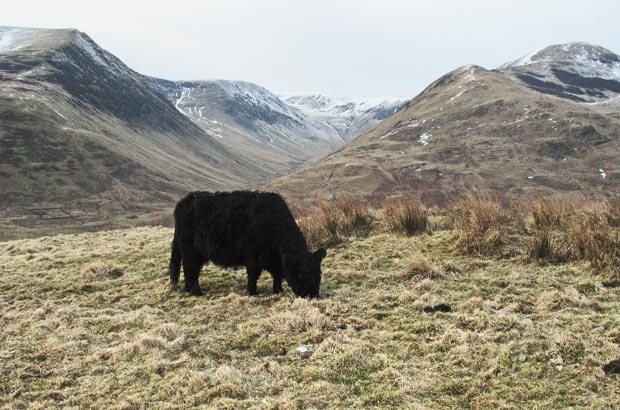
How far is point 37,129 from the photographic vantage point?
13362cm

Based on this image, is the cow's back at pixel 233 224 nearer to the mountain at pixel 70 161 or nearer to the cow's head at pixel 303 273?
the cow's head at pixel 303 273

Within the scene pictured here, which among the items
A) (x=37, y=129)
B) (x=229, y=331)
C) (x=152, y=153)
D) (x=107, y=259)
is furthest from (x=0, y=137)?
(x=229, y=331)

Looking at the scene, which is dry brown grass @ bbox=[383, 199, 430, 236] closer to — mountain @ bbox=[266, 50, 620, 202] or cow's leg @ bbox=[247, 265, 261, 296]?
cow's leg @ bbox=[247, 265, 261, 296]

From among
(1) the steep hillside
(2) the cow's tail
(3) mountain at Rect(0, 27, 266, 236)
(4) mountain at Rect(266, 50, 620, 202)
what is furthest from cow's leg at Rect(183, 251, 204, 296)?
(3) mountain at Rect(0, 27, 266, 236)

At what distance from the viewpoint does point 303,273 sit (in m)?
8.95

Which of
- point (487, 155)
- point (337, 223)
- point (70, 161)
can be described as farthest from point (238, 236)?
point (70, 161)

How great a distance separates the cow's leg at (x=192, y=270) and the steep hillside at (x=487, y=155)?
2310 inches

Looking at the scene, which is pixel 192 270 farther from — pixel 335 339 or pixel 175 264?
pixel 335 339

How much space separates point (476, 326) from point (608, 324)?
1907mm

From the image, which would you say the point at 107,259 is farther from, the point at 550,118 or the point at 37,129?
the point at 37,129

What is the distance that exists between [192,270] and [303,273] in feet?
9.62

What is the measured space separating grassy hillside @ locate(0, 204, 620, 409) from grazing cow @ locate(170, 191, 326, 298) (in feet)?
2.18

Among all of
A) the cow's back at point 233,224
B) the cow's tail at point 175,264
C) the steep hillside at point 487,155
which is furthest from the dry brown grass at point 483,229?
the steep hillside at point 487,155

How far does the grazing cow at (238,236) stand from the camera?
9812mm
